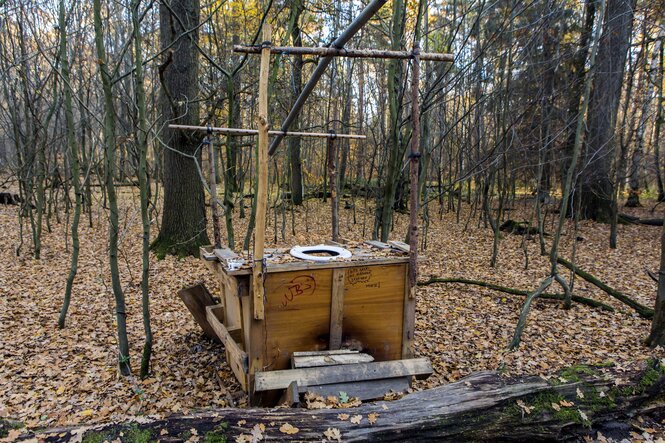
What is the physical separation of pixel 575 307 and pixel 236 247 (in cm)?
669

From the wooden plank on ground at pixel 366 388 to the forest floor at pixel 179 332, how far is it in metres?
0.81

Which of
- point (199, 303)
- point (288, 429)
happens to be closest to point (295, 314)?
point (288, 429)

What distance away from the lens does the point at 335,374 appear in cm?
305

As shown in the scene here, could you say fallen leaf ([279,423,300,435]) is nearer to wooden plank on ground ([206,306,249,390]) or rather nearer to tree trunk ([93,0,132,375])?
wooden plank on ground ([206,306,249,390])

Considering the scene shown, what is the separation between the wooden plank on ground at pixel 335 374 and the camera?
300cm

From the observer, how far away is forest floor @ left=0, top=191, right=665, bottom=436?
146 inches

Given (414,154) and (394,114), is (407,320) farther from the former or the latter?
(394,114)

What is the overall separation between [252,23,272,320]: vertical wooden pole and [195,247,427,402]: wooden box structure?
15cm

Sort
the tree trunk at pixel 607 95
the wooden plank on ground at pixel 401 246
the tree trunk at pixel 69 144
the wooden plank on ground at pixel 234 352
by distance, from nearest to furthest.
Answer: the wooden plank on ground at pixel 234 352
the wooden plank on ground at pixel 401 246
the tree trunk at pixel 69 144
the tree trunk at pixel 607 95

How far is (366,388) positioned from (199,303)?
2.61m

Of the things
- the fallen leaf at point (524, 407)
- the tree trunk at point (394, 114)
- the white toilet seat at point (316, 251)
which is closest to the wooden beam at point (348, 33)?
the white toilet seat at point (316, 251)

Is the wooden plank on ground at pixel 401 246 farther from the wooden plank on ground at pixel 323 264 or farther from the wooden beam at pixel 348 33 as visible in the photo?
the wooden beam at pixel 348 33

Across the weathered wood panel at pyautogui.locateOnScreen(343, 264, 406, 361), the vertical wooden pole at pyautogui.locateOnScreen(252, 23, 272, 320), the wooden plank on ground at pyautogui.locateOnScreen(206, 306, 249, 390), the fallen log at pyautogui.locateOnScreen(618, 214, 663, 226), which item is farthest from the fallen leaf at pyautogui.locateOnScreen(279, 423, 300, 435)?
the fallen log at pyautogui.locateOnScreen(618, 214, 663, 226)

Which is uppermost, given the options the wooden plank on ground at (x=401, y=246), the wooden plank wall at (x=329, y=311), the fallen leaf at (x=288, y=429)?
the wooden plank on ground at (x=401, y=246)
